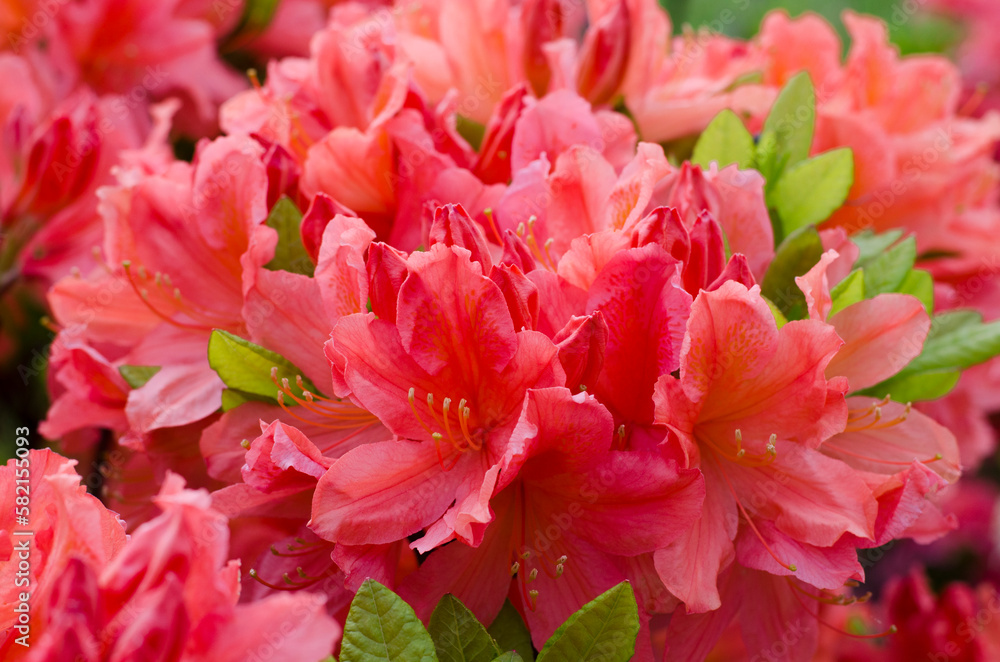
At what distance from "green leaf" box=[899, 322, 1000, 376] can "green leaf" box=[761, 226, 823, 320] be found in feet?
0.39

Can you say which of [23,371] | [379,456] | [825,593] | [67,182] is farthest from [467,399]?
[23,371]

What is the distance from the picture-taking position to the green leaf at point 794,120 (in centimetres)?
76

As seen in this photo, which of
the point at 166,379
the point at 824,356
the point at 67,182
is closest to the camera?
the point at 824,356

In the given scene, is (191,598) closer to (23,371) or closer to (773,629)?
(773,629)

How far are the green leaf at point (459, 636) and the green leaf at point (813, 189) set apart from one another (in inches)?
15.4

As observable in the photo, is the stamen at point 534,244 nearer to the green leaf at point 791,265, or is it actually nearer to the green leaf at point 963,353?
the green leaf at point 791,265

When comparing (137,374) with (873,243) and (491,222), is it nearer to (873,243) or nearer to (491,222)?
(491,222)

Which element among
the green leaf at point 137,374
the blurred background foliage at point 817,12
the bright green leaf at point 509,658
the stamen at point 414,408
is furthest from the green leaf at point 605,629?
the blurred background foliage at point 817,12

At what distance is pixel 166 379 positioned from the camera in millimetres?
646

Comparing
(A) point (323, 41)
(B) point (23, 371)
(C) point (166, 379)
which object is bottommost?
(B) point (23, 371)

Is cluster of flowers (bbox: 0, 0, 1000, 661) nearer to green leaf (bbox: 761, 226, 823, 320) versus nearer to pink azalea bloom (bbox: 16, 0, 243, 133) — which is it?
green leaf (bbox: 761, 226, 823, 320)

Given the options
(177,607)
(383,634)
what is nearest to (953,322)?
(383,634)

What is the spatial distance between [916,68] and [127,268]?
728mm

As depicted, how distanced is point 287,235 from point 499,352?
219 mm
